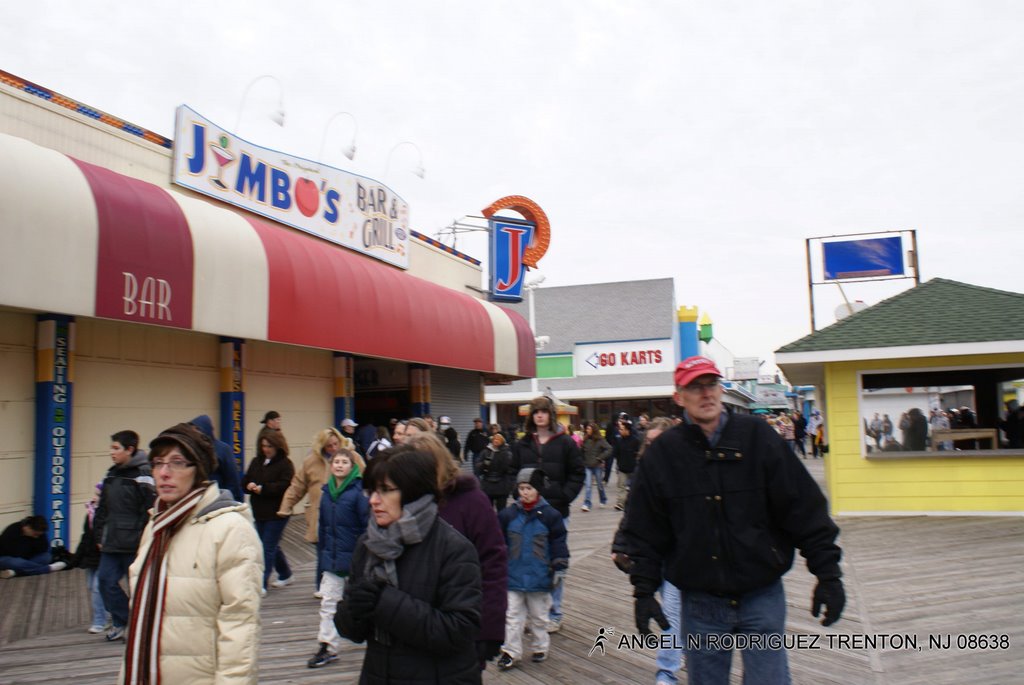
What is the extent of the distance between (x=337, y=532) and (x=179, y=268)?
5.60 m

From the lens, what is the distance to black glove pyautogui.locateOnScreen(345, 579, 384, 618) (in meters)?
2.65

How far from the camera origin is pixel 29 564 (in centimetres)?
873

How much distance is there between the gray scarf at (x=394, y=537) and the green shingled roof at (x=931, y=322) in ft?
37.8

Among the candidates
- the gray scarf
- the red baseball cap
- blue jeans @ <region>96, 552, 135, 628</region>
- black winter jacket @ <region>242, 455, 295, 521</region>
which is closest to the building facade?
black winter jacket @ <region>242, 455, 295, 521</region>

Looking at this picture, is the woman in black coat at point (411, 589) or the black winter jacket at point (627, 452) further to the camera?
the black winter jacket at point (627, 452)

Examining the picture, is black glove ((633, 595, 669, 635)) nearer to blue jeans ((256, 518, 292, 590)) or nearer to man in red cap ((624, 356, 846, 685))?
man in red cap ((624, 356, 846, 685))

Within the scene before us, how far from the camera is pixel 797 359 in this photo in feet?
43.0

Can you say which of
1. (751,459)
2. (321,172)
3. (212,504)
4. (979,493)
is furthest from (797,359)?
(212,504)

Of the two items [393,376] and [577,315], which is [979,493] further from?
[577,315]

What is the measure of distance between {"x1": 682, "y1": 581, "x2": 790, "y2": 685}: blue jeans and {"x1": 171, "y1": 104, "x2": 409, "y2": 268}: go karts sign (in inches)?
420

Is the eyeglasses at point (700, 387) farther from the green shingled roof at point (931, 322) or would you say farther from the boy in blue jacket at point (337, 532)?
the green shingled roof at point (931, 322)

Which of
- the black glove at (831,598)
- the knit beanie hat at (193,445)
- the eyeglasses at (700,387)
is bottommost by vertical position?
the black glove at (831,598)

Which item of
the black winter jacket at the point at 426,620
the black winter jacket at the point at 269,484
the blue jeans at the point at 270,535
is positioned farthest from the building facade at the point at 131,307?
the black winter jacket at the point at 426,620

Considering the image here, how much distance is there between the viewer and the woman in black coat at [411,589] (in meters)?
2.67
